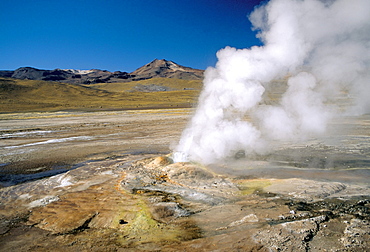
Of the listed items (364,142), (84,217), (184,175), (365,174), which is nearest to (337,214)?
(365,174)

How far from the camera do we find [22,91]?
124 m

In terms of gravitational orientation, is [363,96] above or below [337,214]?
above

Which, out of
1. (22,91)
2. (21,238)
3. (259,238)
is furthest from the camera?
(22,91)

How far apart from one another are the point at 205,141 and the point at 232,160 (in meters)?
1.83

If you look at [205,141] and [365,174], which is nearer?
[365,174]

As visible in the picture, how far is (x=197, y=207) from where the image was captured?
786 centimetres

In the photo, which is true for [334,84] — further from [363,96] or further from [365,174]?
[363,96]

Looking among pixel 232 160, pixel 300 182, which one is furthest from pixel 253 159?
pixel 300 182

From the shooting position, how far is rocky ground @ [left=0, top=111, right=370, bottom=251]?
5762 mm

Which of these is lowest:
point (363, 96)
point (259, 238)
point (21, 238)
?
point (21, 238)

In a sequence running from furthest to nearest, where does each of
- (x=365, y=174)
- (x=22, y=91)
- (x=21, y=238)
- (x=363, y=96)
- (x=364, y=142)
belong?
(x=22, y=91)
(x=363, y=96)
(x=364, y=142)
(x=365, y=174)
(x=21, y=238)

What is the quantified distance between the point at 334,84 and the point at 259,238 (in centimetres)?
1845

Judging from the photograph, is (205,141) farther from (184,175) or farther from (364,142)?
(364,142)

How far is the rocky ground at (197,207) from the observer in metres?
5.76
